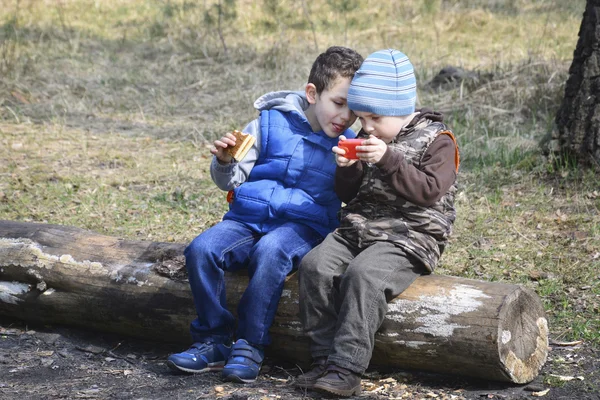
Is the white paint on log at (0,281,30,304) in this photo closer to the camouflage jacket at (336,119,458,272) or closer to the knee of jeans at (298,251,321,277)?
the knee of jeans at (298,251,321,277)

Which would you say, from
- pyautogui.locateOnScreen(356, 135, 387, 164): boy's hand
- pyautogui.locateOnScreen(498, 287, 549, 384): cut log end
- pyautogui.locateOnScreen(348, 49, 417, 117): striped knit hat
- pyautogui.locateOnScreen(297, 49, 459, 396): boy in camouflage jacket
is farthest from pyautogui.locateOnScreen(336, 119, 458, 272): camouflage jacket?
pyautogui.locateOnScreen(498, 287, 549, 384): cut log end

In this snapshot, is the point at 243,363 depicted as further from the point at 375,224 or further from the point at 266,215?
the point at 375,224

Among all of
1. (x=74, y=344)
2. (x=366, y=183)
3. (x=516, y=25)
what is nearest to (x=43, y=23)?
(x=516, y=25)

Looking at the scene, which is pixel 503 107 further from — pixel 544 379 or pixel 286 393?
pixel 286 393

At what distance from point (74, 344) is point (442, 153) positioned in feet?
7.20

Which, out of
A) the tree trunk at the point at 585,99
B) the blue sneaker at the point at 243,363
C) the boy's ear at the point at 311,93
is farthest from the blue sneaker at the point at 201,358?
the tree trunk at the point at 585,99

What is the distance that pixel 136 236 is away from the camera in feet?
18.6

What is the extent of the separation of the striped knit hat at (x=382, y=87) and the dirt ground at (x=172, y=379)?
1.24 m

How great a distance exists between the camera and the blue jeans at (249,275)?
367 centimetres

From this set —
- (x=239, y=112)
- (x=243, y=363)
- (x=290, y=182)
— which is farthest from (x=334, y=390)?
(x=239, y=112)

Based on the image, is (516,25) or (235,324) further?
(516,25)

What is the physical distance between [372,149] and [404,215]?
410 mm

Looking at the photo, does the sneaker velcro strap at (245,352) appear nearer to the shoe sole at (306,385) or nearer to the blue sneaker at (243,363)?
the blue sneaker at (243,363)

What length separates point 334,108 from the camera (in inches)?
150
